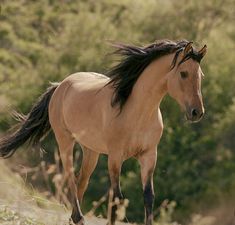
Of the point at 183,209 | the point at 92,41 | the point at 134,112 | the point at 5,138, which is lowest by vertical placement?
the point at 183,209

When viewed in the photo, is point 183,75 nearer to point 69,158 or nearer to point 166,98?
point 69,158

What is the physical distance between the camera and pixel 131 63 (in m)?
8.52

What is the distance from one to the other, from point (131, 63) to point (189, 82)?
2.75 ft

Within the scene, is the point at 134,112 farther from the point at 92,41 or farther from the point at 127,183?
the point at 92,41

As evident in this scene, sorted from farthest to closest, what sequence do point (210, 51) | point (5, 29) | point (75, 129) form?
point (5, 29) < point (210, 51) < point (75, 129)

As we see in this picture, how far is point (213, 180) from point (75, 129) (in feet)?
36.8

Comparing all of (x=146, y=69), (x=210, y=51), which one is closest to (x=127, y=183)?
(x=210, y=51)

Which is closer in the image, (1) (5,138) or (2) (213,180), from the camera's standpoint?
(1) (5,138)

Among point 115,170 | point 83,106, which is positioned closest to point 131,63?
point 83,106

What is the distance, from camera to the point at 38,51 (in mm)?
25766

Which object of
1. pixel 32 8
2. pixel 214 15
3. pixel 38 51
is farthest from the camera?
pixel 32 8

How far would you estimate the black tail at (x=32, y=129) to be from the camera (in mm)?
10242

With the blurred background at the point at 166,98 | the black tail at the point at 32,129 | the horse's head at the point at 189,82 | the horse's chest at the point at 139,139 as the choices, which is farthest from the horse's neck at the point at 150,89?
the blurred background at the point at 166,98

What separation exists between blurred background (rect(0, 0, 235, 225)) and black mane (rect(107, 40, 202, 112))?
9320mm
